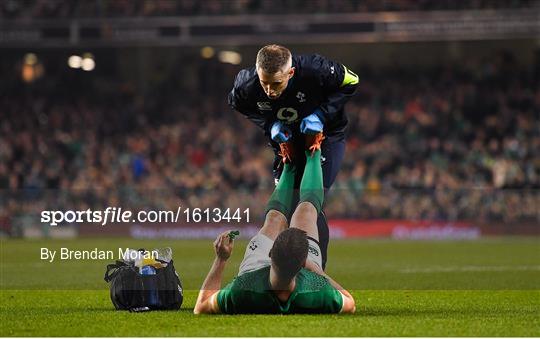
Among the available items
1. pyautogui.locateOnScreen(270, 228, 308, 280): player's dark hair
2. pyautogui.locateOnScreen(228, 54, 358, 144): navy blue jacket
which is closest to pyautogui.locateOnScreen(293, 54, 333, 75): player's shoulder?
pyautogui.locateOnScreen(228, 54, 358, 144): navy blue jacket

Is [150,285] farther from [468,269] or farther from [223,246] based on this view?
[468,269]

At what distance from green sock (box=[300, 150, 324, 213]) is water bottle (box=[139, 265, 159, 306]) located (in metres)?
1.29

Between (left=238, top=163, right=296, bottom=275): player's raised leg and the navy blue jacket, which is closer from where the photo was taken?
(left=238, top=163, right=296, bottom=275): player's raised leg

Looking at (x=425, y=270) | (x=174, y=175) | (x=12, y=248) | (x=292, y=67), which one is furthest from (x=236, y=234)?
(x=174, y=175)

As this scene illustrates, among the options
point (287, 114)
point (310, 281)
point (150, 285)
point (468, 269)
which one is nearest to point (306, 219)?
point (310, 281)

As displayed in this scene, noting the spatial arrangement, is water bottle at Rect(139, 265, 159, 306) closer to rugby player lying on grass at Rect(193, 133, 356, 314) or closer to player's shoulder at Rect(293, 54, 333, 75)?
rugby player lying on grass at Rect(193, 133, 356, 314)

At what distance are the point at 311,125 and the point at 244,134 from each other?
69.1 feet

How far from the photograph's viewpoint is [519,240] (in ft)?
73.7

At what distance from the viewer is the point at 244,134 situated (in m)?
30.1

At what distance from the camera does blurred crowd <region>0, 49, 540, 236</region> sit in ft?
88.2

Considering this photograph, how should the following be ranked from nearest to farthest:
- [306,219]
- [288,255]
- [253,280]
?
[288,255] → [253,280] → [306,219]

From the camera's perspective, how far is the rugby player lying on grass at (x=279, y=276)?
8.00 metres

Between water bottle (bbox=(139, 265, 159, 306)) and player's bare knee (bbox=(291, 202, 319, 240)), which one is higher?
player's bare knee (bbox=(291, 202, 319, 240))

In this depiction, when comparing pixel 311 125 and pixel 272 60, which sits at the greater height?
pixel 272 60
